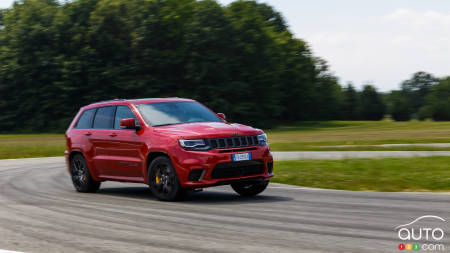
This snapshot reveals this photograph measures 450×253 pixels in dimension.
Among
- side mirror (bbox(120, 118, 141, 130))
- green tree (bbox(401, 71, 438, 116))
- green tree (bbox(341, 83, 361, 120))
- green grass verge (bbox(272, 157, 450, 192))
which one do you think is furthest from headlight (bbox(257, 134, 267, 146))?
green tree (bbox(401, 71, 438, 116))

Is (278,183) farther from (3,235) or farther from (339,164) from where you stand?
(3,235)

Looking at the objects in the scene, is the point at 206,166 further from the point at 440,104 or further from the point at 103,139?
the point at 440,104

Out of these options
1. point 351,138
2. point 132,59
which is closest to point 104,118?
point 351,138

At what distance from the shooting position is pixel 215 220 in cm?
785

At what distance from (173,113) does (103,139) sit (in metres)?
1.51

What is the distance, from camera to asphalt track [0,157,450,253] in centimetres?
622

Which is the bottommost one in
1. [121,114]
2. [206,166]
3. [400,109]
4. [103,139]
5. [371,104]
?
[400,109]

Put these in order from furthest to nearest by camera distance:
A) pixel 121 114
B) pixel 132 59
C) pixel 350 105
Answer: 1. pixel 350 105
2. pixel 132 59
3. pixel 121 114

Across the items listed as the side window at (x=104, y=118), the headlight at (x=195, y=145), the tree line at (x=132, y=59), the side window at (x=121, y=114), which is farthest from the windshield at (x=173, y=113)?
the tree line at (x=132, y=59)

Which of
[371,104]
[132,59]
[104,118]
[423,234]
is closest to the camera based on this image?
[423,234]

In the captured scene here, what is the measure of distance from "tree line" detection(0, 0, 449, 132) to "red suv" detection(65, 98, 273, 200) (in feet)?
167

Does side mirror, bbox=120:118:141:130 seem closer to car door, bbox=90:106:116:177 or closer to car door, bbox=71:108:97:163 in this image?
car door, bbox=90:106:116:177

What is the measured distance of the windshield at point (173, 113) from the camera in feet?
34.6

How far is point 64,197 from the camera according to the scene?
11125mm
